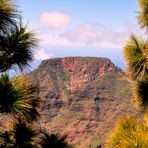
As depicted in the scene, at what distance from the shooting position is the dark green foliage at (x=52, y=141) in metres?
10.2

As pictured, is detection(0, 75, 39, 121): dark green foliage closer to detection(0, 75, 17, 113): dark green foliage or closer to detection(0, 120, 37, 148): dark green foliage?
detection(0, 75, 17, 113): dark green foliage

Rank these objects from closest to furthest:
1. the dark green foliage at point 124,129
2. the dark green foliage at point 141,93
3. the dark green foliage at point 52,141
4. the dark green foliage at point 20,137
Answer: the dark green foliage at point 124,129 → the dark green foliage at point 20,137 → the dark green foliage at point 52,141 → the dark green foliage at point 141,93

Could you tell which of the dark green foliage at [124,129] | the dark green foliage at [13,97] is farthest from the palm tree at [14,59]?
the dark green foliage at [124,129]

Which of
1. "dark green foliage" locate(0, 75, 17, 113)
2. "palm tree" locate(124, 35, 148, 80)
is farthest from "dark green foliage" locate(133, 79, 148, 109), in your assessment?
"dark green foliage" locate(0, 75, 17, 113)

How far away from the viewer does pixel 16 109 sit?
8477 mm

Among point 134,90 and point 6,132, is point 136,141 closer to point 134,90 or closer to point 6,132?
point 6,132

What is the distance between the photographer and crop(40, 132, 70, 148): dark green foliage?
1019 centimetres

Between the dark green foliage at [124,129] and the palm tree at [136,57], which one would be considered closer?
the dark green foliage at [124,129]

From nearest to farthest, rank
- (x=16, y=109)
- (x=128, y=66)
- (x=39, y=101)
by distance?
(x=16, y=109) < (x=39, y=101) < (x=128, y=66)

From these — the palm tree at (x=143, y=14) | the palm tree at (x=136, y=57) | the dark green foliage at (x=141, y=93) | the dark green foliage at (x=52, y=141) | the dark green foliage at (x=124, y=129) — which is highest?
the palm tree at (x=143, y=14)

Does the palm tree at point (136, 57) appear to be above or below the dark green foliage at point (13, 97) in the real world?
above

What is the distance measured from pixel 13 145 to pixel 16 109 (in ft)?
5.45

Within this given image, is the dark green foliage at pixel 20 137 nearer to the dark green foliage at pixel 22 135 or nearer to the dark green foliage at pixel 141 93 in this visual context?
the dark green foliage at pixel 22 135

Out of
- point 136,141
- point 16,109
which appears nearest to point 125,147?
point 136,141
